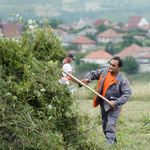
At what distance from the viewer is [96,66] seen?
217ft

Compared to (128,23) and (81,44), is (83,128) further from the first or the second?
(128,23)

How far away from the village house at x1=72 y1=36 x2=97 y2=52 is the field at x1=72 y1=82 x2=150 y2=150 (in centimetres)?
8694

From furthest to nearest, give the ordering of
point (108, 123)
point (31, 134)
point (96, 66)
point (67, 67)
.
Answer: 1. point (96, 66)
2. point (67, 67)
3. point (108, 123)
4. point (31, 134)

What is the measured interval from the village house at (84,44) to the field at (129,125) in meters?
86.9

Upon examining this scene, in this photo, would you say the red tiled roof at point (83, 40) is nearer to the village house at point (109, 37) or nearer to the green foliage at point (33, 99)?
the village house at point (109, 37)

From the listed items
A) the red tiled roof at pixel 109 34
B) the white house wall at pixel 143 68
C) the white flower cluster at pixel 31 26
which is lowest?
the white house wall at pixel 143 68

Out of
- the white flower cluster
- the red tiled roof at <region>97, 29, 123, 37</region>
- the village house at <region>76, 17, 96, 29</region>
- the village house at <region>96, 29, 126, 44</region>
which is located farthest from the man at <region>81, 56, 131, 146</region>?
the village house at <region>76, 17, 96, 29</region>

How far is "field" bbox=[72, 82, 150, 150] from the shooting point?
14.8 feet

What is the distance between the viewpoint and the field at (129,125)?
4.51 m

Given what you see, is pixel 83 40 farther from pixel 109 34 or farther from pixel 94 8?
pixel 94 8

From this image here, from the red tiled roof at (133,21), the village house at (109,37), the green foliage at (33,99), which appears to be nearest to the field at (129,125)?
the green foliage at (33,99)

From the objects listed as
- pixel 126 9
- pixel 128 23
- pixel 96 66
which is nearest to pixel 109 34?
pixel 128 23

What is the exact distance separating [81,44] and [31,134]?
94748 millimetres

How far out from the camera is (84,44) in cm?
9875
